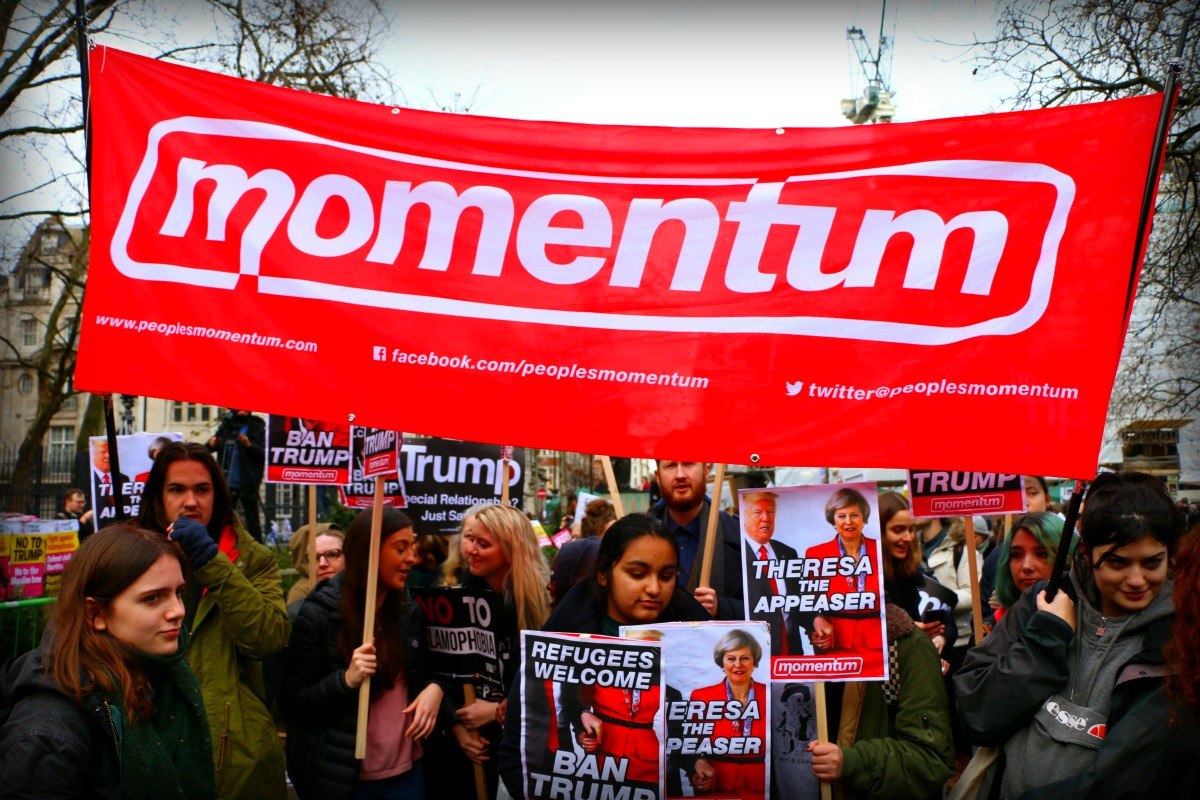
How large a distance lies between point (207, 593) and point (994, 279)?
313cm

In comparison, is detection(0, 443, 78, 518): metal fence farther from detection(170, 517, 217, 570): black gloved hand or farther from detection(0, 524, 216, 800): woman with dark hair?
detection(0, 524, 216, 800): woman with dark hair

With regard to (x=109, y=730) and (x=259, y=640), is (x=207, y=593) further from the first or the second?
(x=109, y=730)

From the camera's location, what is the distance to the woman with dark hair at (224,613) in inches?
163

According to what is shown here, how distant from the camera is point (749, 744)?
3.64 m

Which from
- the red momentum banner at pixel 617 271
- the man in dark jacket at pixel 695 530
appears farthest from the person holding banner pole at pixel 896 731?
the man in dark jacket at pixel 695 530

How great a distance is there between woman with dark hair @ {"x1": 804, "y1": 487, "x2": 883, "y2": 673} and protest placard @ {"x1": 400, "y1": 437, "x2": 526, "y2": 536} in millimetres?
5317

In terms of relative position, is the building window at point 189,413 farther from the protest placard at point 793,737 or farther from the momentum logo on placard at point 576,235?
the protest placard at point 793,737

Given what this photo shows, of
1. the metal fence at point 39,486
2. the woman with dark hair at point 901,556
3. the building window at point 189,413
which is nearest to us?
the woman with dark hair at point 901,556

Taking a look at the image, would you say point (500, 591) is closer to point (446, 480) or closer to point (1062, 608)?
point (1062, 608)

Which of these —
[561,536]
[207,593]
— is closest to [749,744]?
[207,593]

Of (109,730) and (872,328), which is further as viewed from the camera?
(872,328)

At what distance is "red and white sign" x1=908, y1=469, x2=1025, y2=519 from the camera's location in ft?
20.9

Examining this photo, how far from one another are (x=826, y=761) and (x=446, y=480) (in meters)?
5.90

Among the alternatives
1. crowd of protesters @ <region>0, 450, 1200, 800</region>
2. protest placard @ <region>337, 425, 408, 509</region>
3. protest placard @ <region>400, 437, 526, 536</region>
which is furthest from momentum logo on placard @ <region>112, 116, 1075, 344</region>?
protest placard @ <region>400, 437, 526, 536</region>
